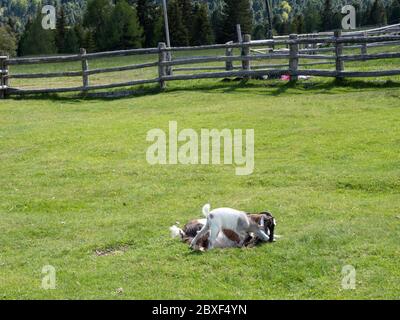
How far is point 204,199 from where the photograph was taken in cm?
1036

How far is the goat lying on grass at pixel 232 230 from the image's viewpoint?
26.3ft

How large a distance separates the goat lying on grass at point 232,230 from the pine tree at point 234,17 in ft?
181

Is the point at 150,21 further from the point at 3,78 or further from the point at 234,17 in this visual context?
the point at 3,78

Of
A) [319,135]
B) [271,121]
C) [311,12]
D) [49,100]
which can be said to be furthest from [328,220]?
[311,12]

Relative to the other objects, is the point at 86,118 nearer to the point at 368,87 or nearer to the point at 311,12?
the point at 368,87

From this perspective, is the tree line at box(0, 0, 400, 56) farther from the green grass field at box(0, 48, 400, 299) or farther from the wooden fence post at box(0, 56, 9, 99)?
the green grass field at box(0, 48, 400, 299)

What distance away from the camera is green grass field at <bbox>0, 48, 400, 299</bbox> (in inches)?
284

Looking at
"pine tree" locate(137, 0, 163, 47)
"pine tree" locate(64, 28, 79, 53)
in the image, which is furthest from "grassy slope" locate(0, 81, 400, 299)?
"pine tree" locate(64, 28, 79, 53)

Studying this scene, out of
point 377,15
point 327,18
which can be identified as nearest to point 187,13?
point 327,18

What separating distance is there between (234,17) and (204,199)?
177 ft

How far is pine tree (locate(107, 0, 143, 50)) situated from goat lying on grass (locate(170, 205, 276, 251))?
54055 mm

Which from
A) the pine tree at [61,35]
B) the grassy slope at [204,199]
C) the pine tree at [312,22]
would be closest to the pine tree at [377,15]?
the pine tree at [312,22]

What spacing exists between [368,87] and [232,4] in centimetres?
4379
